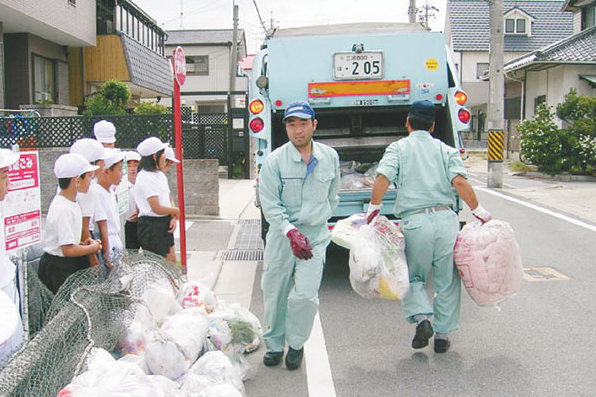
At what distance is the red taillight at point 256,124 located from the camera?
741 centimetres

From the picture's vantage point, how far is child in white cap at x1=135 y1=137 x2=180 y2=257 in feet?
19.3

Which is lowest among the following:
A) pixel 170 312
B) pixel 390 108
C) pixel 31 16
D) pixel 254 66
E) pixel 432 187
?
pixel 170 312

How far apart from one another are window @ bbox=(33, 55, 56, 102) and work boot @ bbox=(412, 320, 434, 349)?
17.6 meters

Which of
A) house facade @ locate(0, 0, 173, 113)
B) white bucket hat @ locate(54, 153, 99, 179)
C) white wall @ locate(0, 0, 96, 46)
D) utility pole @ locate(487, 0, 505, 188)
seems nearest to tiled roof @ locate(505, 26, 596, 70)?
utility pole @ locate(487, 0, 505, 188)

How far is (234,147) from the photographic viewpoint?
1838cm

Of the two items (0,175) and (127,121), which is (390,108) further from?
(127,121)

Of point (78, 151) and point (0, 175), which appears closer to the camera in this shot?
point (0, 175)

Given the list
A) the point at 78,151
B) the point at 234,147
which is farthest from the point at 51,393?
the point at 234,147

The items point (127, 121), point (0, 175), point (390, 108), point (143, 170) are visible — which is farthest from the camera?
point (127, 121)

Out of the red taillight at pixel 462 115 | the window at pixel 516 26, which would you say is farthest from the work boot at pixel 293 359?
the window at pixel 516 26

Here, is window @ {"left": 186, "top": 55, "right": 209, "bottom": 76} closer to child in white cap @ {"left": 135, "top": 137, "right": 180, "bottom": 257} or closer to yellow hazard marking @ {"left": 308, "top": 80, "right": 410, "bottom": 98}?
yellow hazard marking @ {"left": 308, "top": 80, "right": 410, "bottom": 98}

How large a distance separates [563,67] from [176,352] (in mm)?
23514

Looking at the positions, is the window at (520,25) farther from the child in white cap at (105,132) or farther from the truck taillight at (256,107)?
the child in white cap at (105,132)

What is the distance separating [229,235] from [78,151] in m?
5.70
